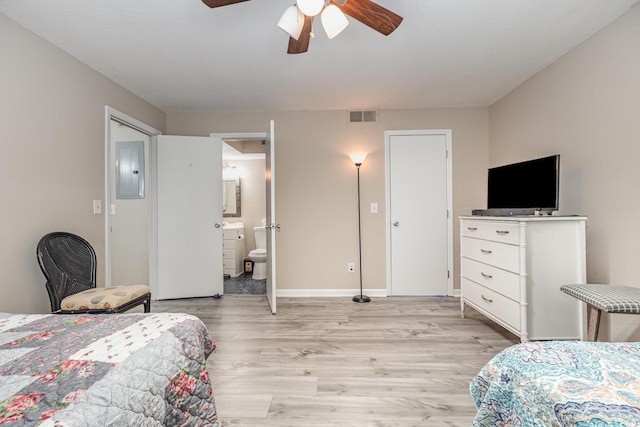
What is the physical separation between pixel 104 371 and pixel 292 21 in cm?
175

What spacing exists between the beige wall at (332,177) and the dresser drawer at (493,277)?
3.12 ft

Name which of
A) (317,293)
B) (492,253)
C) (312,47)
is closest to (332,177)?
(317,293)

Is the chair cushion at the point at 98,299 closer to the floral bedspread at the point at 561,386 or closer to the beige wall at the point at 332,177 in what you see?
the beige wall at the point at 332,177

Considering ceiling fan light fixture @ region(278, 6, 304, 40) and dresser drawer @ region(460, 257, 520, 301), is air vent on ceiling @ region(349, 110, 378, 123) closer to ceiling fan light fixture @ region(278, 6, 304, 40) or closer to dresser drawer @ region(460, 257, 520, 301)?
dresser drawer @ region(460, 257, 520, 301)

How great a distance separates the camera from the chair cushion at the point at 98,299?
1892mm

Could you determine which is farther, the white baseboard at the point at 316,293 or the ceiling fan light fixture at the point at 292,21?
the white baseboard at the point at 316,293

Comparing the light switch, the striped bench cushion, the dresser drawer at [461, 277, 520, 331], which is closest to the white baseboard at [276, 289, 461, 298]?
the dresser drawer at [461, 277, 520, 331]

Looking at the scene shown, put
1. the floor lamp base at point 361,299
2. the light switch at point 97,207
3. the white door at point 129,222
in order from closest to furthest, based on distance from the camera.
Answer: the light switch at point 97,207, the floor lamp base at point 361,299, the white door at point 129,222

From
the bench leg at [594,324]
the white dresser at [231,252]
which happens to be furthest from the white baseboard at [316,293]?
the bench leg at [594,324]

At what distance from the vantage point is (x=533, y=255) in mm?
2096

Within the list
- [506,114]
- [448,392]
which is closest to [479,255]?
[448,392]

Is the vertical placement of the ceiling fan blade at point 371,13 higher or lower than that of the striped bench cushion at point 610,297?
higher

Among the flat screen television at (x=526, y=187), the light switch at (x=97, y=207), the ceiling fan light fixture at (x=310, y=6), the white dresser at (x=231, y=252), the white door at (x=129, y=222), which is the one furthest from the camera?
the white dresser at (x=231, y=252)

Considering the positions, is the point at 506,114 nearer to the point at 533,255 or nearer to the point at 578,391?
the point at 533,255
